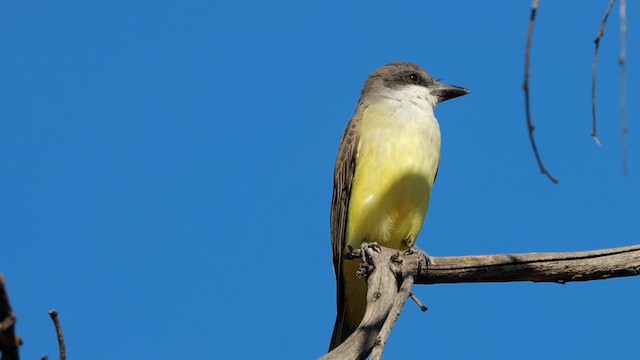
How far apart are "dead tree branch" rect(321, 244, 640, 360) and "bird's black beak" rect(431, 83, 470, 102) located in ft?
10.9

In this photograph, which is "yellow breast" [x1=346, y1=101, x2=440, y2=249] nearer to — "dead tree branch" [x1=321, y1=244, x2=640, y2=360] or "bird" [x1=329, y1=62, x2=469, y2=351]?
"bird" [x1=329, y1=62, x2=469, y2=351]

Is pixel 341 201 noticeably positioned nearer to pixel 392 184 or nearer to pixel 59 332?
pixel 392 184

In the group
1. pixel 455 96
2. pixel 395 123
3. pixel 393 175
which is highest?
pixel 455 96

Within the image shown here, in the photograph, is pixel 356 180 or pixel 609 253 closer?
pixel 609 253

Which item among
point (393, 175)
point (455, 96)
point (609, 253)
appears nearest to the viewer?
point (609, 253)

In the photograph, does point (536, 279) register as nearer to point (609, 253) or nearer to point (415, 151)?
point (609, 253)

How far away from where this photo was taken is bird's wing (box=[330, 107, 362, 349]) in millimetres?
8242

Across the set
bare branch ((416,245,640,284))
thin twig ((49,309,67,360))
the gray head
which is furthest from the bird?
thin twig ((49,309,67,360))

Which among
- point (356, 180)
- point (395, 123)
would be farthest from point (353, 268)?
point (395, 123)

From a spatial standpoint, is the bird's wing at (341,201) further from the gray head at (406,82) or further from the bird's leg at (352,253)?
the gray head at (406,82)


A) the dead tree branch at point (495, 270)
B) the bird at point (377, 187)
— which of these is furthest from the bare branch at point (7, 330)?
the bird at point (377, 187)

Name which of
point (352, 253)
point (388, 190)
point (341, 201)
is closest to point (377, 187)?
point (388, 190)

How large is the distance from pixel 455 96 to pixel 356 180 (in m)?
2.12

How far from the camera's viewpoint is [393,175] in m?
7.98
